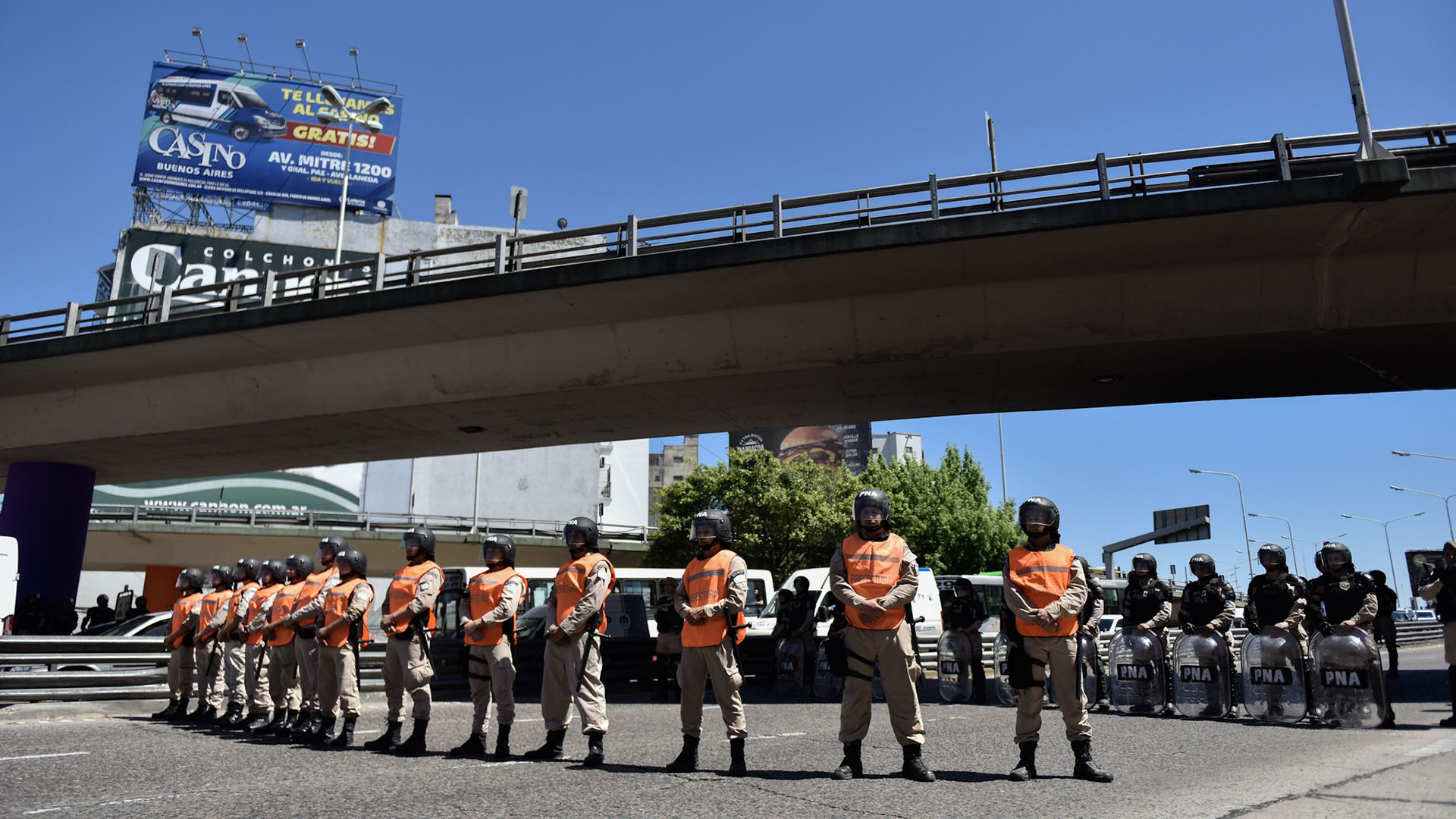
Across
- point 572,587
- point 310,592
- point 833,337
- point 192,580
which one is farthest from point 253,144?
point 572,587

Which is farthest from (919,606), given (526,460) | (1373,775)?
(526,460)

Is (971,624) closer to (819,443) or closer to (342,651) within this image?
(342,651)

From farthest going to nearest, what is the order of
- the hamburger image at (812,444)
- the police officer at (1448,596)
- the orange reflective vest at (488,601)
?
the hamburger image at (812,444)
the police officer at (1448,596)
the orange reflective vest at (488,601)

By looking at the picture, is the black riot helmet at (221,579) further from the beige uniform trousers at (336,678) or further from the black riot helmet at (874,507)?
the black riot helmet at (874,507)

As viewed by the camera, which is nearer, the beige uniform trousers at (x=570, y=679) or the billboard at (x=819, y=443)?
the beige uniform trousers at (x=570, y=679)

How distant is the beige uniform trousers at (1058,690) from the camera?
6.86 metres

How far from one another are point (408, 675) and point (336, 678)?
1180 millimetres

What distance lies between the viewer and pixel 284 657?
34.1ft

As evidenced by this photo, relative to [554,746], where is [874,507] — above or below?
above

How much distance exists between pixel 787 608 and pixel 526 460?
42.8 m

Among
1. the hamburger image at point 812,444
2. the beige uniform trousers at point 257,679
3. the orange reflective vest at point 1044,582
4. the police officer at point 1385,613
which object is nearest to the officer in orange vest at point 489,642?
the beige uniform trousers at point 257,679

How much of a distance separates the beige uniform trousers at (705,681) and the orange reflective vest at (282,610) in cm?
485

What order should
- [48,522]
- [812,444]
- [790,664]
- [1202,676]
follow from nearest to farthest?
[1202,676] < [790,664] < [48,522] < [812,444]

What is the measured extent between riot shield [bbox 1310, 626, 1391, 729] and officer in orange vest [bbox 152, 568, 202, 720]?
12.8m
